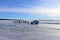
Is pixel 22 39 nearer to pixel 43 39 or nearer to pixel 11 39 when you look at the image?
pixel 11 39

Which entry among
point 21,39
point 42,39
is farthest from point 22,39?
point 42,39

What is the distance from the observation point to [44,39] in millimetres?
13422

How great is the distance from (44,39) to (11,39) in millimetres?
3939

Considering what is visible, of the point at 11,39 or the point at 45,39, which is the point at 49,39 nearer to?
the point at 45,39

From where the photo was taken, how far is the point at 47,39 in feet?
44.1

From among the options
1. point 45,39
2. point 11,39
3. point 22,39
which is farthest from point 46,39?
point 11,39

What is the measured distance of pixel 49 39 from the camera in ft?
44.2

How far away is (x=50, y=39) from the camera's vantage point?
1348 centimetres

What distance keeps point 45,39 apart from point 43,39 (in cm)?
24

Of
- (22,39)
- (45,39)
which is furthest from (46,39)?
(22,39)

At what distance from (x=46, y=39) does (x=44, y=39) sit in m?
0.24

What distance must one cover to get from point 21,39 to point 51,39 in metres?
3.63

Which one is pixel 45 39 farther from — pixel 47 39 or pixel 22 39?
pixel 22 39

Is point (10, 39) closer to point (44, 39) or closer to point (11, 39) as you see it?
point (11, 39)
